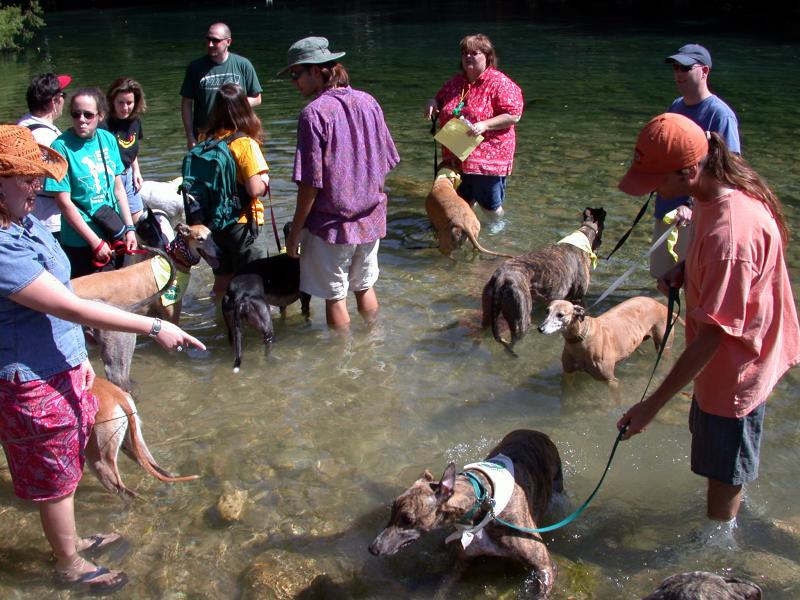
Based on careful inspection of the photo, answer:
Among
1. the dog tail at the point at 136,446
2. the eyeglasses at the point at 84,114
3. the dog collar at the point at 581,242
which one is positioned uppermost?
the eyeglasses at the point at 84,114

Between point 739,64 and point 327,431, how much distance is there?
56.2 ft

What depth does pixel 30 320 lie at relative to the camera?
3.09 meters

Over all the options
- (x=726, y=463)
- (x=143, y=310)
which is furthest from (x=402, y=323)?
(x=726, y=463)

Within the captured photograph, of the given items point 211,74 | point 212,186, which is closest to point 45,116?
point 212,186

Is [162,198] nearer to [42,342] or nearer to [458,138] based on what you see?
[458,138]

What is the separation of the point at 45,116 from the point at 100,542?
3.40 metres

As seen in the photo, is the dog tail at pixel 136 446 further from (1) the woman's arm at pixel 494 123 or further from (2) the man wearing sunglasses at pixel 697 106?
(1) the woman's arm at pixel 494 123

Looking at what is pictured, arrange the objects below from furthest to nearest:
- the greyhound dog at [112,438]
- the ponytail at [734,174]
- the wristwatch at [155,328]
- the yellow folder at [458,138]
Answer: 1. the yellow folder at [458,138]
2. the greyhound dog at [112,438]
3. the wristwatch at [155,328]
4. the ponytail at [734,174]

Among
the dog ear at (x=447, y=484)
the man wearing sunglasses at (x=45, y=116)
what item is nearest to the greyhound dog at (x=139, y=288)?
the man wearing sunglasses at (x=45, y=116)

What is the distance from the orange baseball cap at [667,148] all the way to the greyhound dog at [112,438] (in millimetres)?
2827

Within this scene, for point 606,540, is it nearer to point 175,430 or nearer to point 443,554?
point 443,554

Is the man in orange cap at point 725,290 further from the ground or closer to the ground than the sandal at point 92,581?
further from the ground

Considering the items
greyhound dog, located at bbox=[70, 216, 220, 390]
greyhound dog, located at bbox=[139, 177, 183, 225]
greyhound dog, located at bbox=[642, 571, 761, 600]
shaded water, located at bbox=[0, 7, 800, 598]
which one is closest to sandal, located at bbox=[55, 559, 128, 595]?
shaded water, located at bbox=[0, 7, 800, 598]

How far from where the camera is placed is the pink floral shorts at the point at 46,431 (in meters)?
3.17
